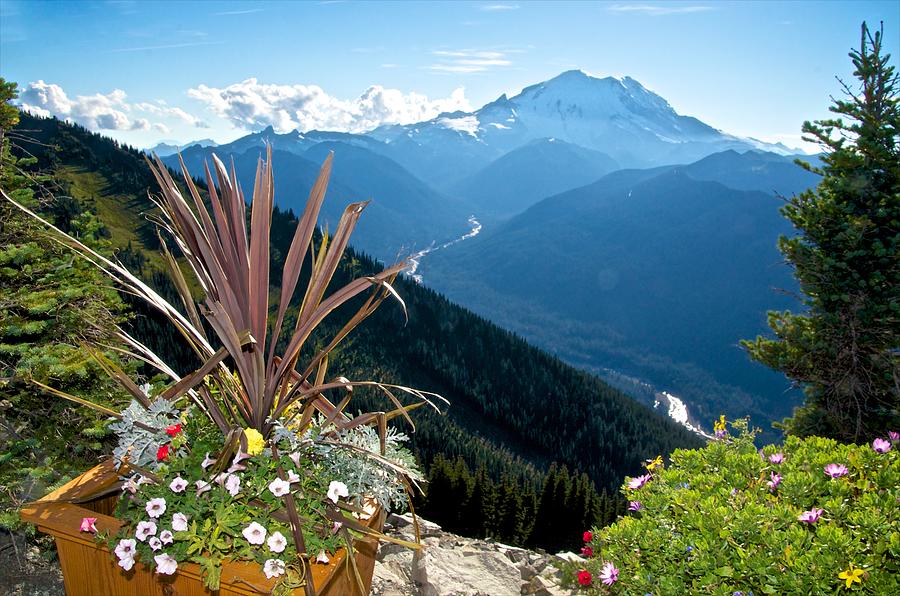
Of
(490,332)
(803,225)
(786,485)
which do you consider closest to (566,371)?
(490,332)

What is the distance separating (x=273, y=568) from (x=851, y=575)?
112 inches

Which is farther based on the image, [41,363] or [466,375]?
[466,375]

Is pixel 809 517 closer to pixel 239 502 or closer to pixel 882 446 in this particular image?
pixel 882 446

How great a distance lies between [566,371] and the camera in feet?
282

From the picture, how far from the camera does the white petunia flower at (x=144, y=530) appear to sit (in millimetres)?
2611

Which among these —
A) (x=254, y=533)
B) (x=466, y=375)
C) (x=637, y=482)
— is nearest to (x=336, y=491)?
(x=254, y=533)

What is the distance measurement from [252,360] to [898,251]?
49.4 feet

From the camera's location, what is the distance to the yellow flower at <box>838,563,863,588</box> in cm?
260

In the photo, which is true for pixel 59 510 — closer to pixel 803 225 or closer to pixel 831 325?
pixel 831 325

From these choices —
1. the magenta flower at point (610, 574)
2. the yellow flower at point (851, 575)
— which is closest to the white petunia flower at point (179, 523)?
the magenta flower at point (610, 574)

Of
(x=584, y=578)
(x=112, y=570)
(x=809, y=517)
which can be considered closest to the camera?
(x=112, y=570)

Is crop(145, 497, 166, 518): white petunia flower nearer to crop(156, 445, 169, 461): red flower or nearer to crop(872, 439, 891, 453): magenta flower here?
crop(156, 445, 169, 461): red flower

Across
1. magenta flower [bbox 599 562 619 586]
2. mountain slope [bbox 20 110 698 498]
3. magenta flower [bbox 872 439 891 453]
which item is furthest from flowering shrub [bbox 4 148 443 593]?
mountain slope [bbox 20 110 698 498]

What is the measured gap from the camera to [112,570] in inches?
114
